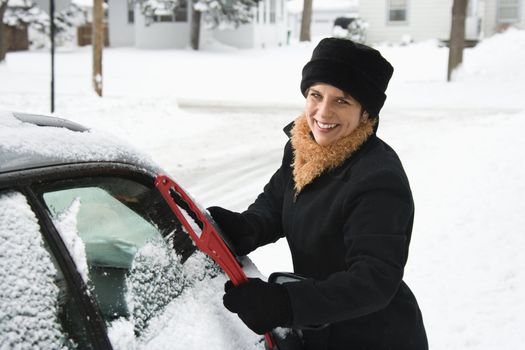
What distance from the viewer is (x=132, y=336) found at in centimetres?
164

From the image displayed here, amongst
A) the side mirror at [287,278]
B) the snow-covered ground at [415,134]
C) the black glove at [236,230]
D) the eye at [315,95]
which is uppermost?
the eye at [315,95]

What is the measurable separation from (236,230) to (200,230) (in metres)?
0.36

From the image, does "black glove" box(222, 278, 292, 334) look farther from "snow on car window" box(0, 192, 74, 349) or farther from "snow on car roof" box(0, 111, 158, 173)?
"snow on car window" box(0, 192, 74, 349)

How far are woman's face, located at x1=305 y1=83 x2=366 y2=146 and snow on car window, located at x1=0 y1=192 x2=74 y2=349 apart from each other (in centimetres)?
119

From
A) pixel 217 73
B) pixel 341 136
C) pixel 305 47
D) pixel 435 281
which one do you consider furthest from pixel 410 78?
pixel 341 136

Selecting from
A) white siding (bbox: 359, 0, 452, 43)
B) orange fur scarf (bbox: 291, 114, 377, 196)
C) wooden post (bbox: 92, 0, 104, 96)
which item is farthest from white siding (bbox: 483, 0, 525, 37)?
orange fur scarf (bbox: 291, 114, 377, 196)

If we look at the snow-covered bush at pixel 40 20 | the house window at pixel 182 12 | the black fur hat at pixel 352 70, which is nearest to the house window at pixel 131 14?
the snow-covered bush at pixel 40 20

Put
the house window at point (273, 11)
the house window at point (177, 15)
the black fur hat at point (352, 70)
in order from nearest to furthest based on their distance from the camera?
the black fur hat at point (352, 70), the house window at point (177, 15), the house window at point (273, 11)

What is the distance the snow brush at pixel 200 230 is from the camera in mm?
1955

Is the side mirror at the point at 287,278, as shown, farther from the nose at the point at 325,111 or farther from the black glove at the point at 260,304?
the nose at the point at 325,111

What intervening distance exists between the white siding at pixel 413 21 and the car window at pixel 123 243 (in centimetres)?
3496

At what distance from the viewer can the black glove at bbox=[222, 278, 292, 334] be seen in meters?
1.96

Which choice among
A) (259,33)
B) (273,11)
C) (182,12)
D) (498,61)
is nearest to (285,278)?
(498,61)

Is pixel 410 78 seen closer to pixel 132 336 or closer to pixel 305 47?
pixel 305 47
